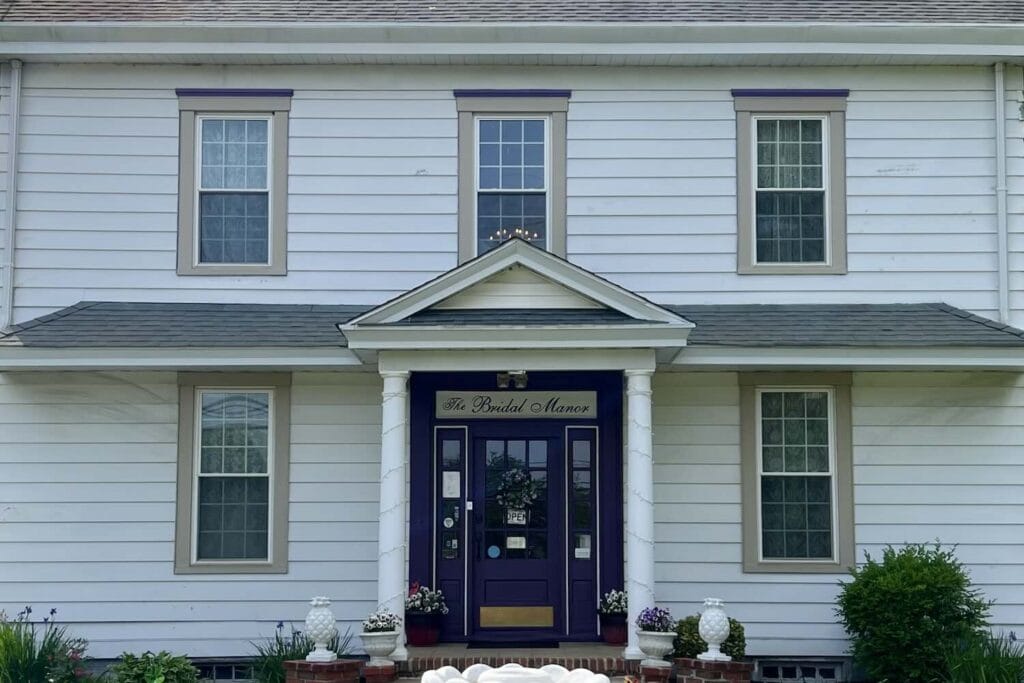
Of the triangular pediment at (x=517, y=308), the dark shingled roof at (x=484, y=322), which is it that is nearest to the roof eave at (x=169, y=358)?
the dark shingled roof at (x=484, y=322)

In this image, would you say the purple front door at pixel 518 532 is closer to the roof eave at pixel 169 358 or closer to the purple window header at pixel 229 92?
the roof eave at pixel 169 358

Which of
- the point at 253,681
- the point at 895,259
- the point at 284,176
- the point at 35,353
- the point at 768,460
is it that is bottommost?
the point at 253,681

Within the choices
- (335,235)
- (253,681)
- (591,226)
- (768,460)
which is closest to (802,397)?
(768,460)

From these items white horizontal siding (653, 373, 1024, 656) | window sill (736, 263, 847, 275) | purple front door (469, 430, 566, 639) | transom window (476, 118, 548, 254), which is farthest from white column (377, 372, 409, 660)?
window sill (736, 263, 847, 275)

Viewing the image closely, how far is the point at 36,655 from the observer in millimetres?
12117

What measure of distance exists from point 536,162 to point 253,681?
243 inches

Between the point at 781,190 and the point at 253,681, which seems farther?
the point at 781,190

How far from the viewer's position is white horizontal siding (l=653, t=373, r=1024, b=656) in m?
13.1

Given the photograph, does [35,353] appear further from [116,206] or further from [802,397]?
[802,397]

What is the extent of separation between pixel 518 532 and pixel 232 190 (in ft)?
15.8

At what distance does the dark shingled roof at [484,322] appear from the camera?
12.2 metres

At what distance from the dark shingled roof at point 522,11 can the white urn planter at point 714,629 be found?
619 cm

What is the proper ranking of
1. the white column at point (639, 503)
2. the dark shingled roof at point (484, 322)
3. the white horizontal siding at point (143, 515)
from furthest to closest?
the white horizontal siding at point (143, 515) < the dark shingled roof at point (484, 322) < the white column at point (639, 503)

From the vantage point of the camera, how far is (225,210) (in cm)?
1366
